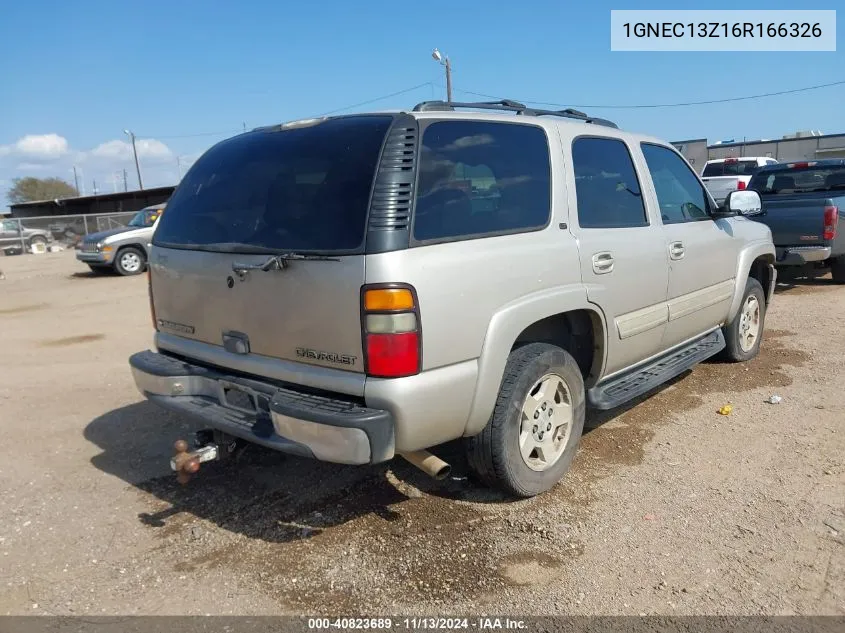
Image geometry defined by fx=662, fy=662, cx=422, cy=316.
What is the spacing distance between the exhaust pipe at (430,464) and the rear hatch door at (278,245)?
1.92 feet

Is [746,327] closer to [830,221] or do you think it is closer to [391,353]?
[830,221]

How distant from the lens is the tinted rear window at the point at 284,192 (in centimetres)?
292

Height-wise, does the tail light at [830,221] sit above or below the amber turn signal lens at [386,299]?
below

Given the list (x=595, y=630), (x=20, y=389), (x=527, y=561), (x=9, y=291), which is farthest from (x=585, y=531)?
(x=9, y=291)

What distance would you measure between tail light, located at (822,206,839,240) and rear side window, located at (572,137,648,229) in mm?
5675

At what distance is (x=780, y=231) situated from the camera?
892 cm

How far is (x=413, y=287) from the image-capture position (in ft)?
9.05

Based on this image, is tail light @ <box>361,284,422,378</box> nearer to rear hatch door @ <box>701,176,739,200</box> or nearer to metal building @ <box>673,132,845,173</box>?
rear hatch door @ <box>701,176,739,200</box>

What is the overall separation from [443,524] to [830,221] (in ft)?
25.3

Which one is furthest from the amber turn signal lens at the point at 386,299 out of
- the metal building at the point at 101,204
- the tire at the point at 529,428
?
the metal building at the point at 101,204

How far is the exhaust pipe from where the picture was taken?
305cm

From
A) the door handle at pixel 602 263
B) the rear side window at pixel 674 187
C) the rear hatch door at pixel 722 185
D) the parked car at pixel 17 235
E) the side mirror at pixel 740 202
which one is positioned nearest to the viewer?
the door handle at pixel 602 263

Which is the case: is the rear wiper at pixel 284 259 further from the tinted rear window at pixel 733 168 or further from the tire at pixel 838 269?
the tinted rear window at pixel 733 168

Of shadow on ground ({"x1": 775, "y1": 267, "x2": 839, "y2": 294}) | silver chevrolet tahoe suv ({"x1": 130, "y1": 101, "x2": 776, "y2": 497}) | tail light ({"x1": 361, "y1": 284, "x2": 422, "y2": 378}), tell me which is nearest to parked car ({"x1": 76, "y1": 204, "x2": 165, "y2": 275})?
silver chevrolet tahoe suv ({"x1": 130, "y1": 101, "x2": 776, "y2": 497})
